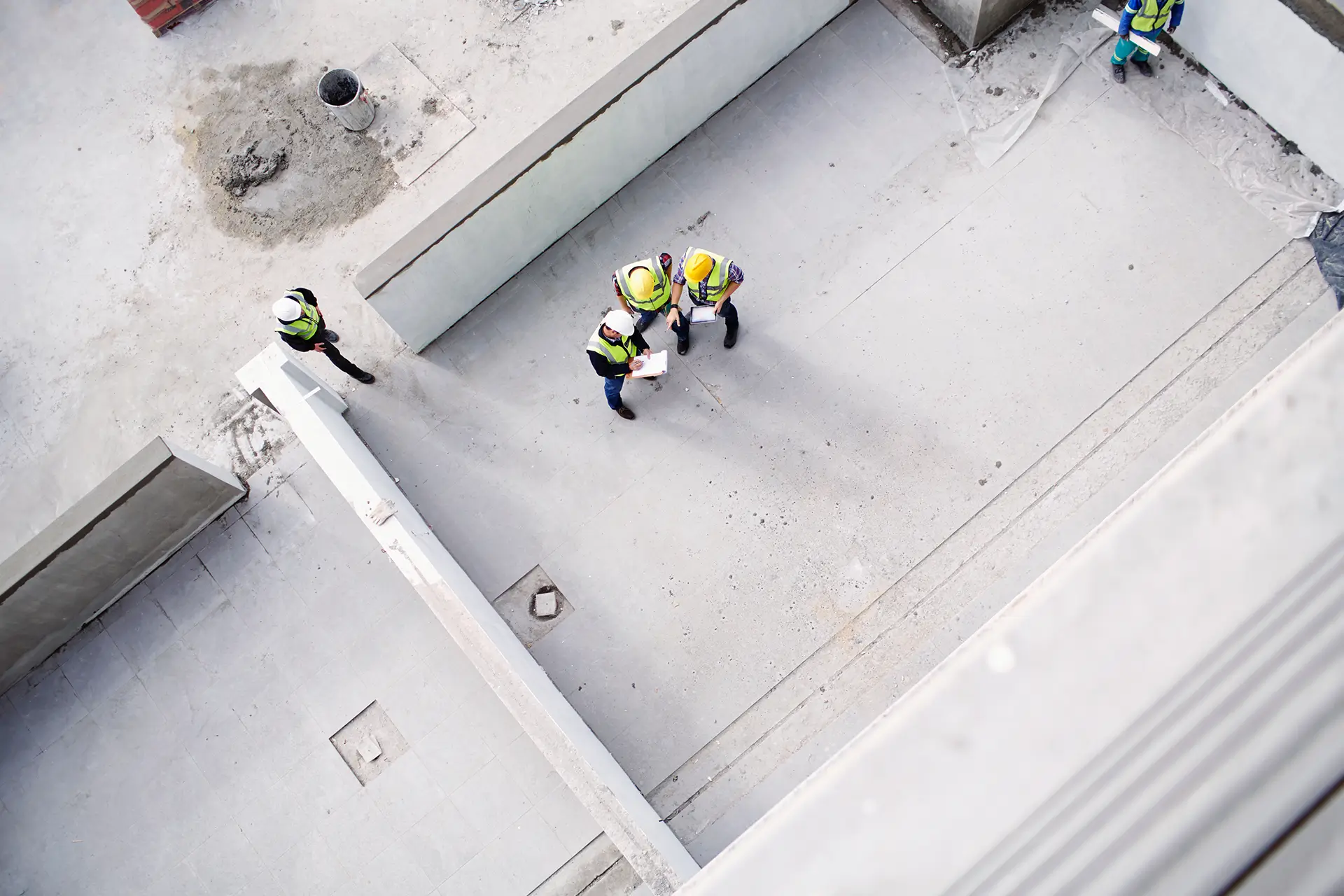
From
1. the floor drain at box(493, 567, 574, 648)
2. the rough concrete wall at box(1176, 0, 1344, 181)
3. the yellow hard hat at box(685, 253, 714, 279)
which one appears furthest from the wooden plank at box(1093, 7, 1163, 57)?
the floor drain at box(493, 567, 574, 648)

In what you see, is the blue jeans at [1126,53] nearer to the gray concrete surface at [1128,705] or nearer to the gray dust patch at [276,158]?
the gray concrete surface at [1128,705]

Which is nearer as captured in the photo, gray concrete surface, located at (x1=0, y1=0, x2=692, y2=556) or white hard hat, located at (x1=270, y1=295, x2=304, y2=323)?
white hard hat, located at (x1=270, y1=295, x2=304, y2=323)

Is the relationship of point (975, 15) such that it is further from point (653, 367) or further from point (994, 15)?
point (653, 367)

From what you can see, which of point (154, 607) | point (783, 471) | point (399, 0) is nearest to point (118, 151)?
point (399, 0)

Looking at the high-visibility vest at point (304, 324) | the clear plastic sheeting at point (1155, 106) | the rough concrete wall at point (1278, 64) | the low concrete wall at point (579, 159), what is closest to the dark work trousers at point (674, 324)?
the low concrete wall at point (579, 159)

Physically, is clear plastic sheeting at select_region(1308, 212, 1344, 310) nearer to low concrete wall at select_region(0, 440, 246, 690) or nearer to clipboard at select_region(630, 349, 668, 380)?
clipboard at select_region(630, 349, 668, 380)

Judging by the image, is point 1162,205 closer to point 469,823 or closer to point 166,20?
point 469,823
